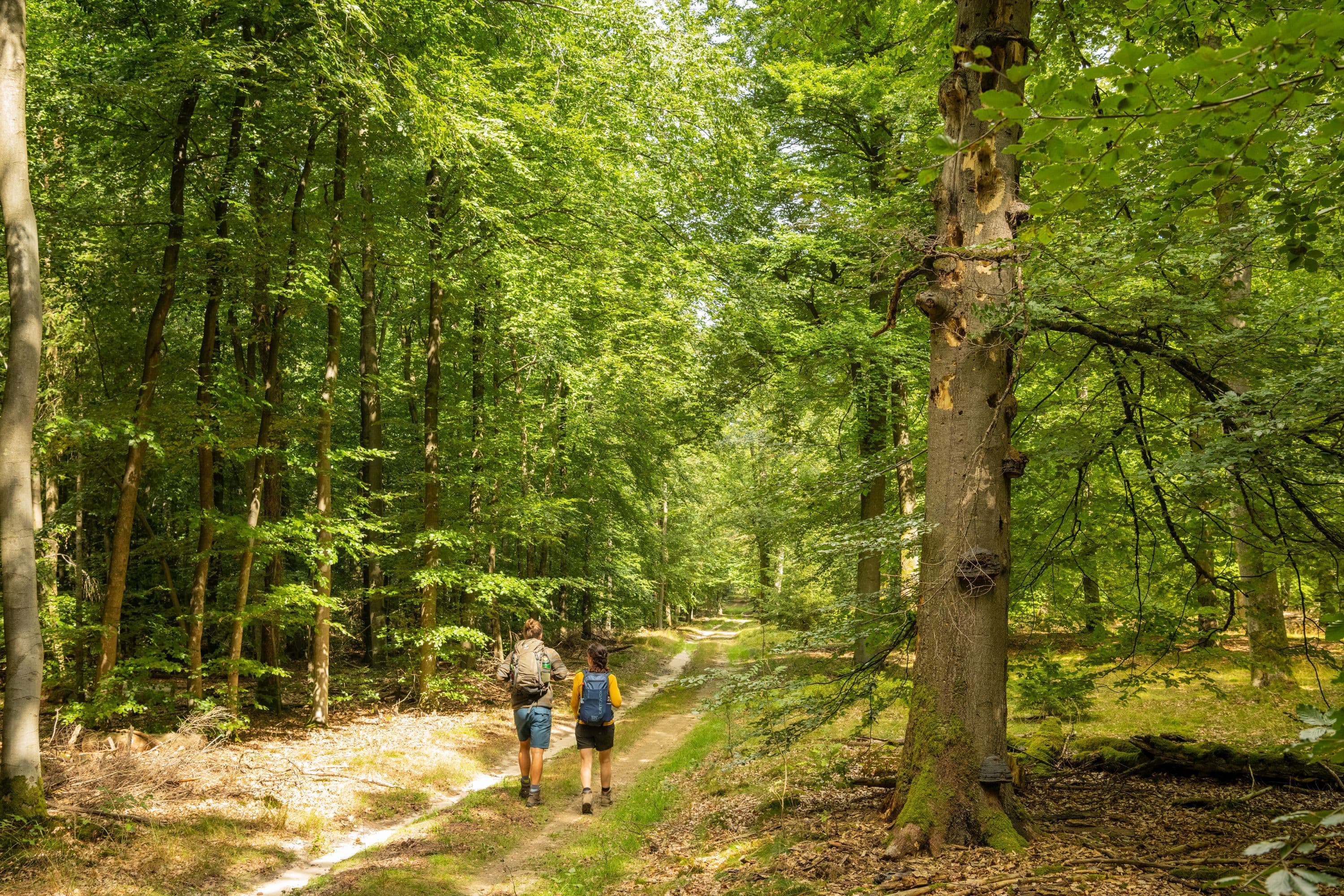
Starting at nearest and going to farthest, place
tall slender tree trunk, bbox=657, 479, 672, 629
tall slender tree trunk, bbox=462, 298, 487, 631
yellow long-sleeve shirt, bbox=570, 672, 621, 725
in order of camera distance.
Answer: yellow long-sleeve shirt, bbox=570, 672, 621, 725 → tall slender tree trunk, bbox=462, 298, 487, 631 → tall slender tree trunk, bbox=657, 479, 672, 629

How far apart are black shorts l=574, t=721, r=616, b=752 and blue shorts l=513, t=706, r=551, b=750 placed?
387 millimetres

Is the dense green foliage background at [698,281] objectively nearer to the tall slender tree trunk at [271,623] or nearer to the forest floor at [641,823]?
the tall slender tree trunk at [271,623]

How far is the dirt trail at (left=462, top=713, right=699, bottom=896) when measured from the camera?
590 cm

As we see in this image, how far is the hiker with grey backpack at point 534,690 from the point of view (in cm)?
809

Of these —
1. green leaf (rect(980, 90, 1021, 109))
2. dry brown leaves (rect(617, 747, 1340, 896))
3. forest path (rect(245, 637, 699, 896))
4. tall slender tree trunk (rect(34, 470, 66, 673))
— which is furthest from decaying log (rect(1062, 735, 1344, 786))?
tall slender tree trunk (rect(34, 470, 66, 673))

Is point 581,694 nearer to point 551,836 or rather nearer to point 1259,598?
point 551,836

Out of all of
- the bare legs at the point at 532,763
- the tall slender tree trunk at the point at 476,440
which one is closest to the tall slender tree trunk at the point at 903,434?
the bare legs at the point at 532,763

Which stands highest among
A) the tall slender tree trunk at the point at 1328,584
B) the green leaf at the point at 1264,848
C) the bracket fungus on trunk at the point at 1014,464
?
the bracket fungus on trunk at the point at 1014,464

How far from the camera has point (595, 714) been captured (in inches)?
317

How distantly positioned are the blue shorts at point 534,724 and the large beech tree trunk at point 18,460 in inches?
166

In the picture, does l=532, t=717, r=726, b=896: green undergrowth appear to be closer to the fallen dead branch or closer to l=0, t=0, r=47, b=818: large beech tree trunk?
the fallen dead branch

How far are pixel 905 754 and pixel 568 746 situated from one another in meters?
8.97

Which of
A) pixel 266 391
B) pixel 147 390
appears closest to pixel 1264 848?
pixel 147 390

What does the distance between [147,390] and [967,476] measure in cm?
958
